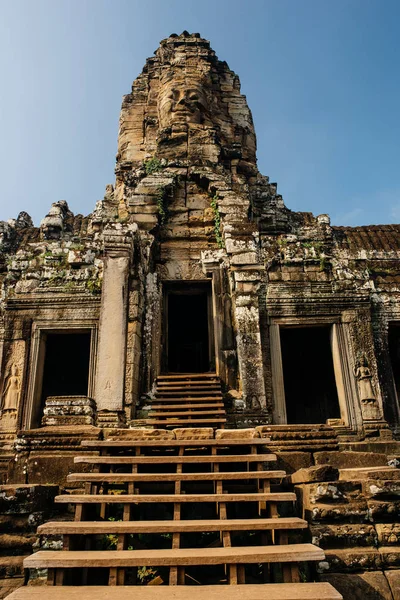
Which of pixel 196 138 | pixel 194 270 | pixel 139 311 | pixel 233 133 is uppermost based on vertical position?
pixel 233 133

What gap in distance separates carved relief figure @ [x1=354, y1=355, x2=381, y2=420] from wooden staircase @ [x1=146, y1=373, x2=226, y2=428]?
299 centimetres

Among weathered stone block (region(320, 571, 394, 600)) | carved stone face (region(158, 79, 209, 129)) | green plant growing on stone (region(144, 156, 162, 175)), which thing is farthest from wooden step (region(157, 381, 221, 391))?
carved stone face (region(158, 79, 209, 129))

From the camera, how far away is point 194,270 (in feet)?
33.6

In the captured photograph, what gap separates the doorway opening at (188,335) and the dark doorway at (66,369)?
8.58ft

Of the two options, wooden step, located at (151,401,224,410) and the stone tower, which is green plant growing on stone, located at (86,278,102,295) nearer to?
the stone tower

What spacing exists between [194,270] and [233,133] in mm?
6244

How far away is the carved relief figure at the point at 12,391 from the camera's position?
30.8ft

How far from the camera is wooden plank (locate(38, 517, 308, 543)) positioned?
3895mm

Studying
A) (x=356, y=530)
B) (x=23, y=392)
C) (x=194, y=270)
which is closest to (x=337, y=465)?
(x=356, y=530)

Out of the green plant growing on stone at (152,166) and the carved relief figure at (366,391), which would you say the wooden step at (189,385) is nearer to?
the carved relief figure at (366,391)

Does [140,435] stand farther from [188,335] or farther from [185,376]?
[188,335]

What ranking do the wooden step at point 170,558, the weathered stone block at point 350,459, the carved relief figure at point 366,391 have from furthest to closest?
the carved relief figure at point 366,391 → the weathered stone block at point 350,459 → the wooden step at point 170,558

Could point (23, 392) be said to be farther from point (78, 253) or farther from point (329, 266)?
point (329, 266)

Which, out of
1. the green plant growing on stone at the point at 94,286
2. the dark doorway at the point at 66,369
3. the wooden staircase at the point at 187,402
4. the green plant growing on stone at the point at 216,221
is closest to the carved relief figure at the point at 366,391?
the wooden staircase at the point at 187,402
